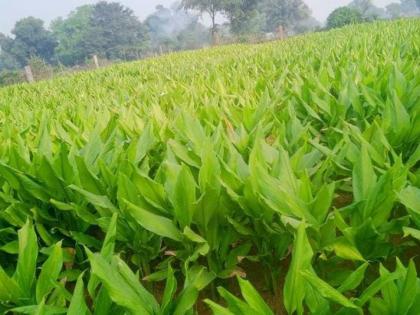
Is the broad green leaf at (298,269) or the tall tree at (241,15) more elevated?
the tall tree at (241,15)

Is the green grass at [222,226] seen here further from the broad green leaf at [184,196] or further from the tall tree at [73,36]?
the tall tree at [73,36]

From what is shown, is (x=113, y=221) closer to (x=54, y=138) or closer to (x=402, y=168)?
(x=402, y=168)

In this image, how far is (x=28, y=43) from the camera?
8931 cm

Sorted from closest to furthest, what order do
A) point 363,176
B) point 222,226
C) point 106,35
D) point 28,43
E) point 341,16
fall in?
point 363,176 < point 222,226 < point 341,16 < point 106,35 < point 28,43

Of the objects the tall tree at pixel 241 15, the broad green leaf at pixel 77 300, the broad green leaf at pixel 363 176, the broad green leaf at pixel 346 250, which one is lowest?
the broad green leaf at pixel 346 250

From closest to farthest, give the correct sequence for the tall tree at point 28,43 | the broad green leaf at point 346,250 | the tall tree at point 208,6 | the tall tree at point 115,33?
the broad green leaf at point 346,250, the tall tree at point 208,6, the tall tree at point 115,33, the tall tree at point 28,43

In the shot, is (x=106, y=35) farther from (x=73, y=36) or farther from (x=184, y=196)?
(x=184, y=196)

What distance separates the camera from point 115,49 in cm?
7869

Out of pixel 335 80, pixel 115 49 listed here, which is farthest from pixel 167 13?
pixel 335 80

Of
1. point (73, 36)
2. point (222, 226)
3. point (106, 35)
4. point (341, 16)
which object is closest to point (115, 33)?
point (106, 35)

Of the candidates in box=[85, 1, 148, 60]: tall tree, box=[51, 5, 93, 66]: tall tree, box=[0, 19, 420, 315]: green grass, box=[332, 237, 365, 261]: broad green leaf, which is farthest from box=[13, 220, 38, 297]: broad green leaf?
box=[51, 5, 93, 66]: tall tree

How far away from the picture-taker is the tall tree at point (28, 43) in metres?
87.2

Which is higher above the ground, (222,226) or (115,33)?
(115,33)

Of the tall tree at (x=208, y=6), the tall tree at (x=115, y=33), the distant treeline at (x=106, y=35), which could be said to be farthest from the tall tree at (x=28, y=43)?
the tall tree at (x=208, y=6)
